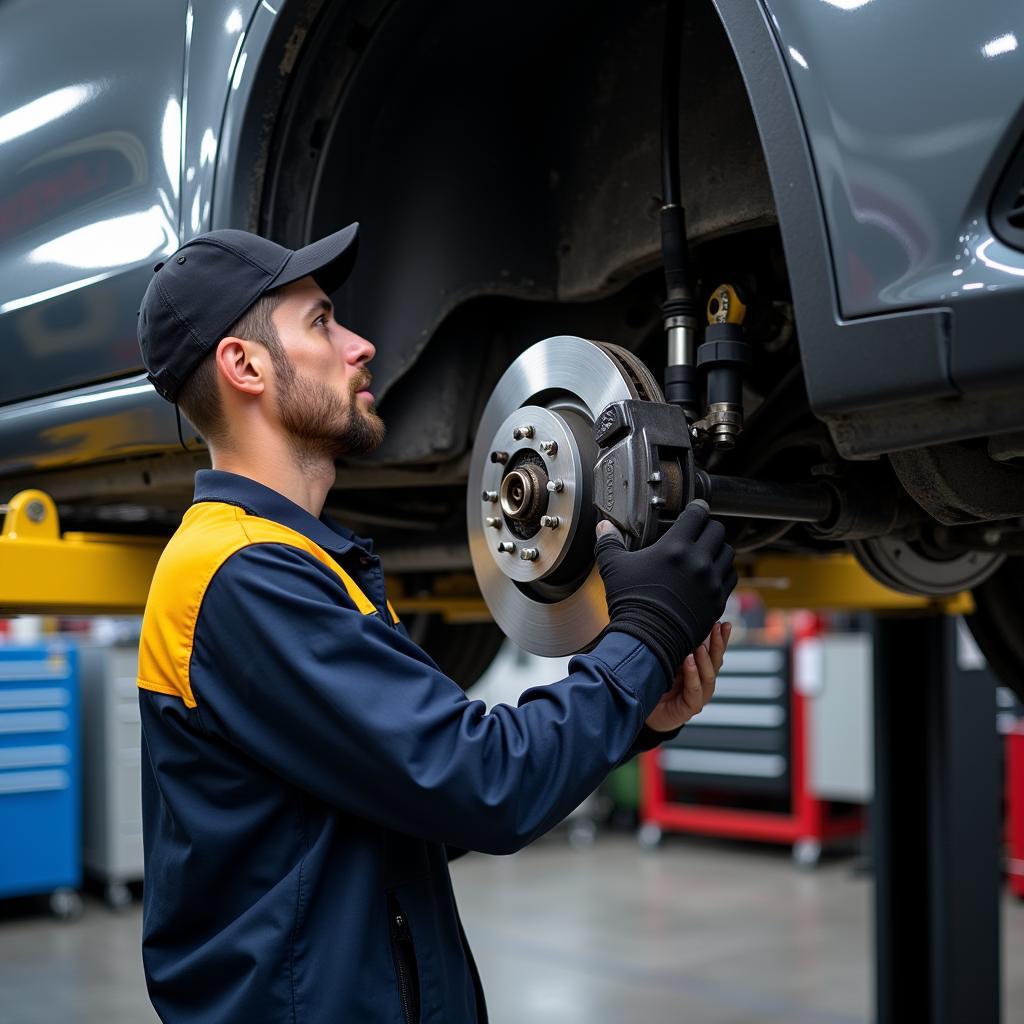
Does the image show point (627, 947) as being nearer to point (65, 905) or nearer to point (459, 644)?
point (459, 644)

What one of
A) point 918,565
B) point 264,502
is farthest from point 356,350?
point 918,565

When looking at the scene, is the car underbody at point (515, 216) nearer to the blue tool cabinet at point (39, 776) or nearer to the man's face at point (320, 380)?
the man's face at point (320, 380)

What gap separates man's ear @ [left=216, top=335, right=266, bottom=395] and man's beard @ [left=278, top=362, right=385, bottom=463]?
0.02 m

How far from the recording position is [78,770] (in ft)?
12.9

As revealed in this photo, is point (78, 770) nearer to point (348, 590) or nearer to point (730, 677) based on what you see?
point (730, 677)

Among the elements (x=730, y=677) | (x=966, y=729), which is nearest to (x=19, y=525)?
(x=966, y=729)

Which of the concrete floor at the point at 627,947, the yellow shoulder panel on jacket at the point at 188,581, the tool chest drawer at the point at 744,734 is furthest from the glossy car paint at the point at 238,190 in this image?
the tool chest drawer at the point at 744,734

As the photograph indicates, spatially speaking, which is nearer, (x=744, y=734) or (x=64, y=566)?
(x=64, y=566)

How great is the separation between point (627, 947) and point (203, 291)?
2.97 metres

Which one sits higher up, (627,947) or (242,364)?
(242,364)

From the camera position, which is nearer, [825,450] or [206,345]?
[206,345]

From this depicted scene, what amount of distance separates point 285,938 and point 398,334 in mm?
671

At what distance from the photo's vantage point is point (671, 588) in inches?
33.2

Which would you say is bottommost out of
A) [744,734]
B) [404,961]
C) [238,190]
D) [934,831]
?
[744,734]
